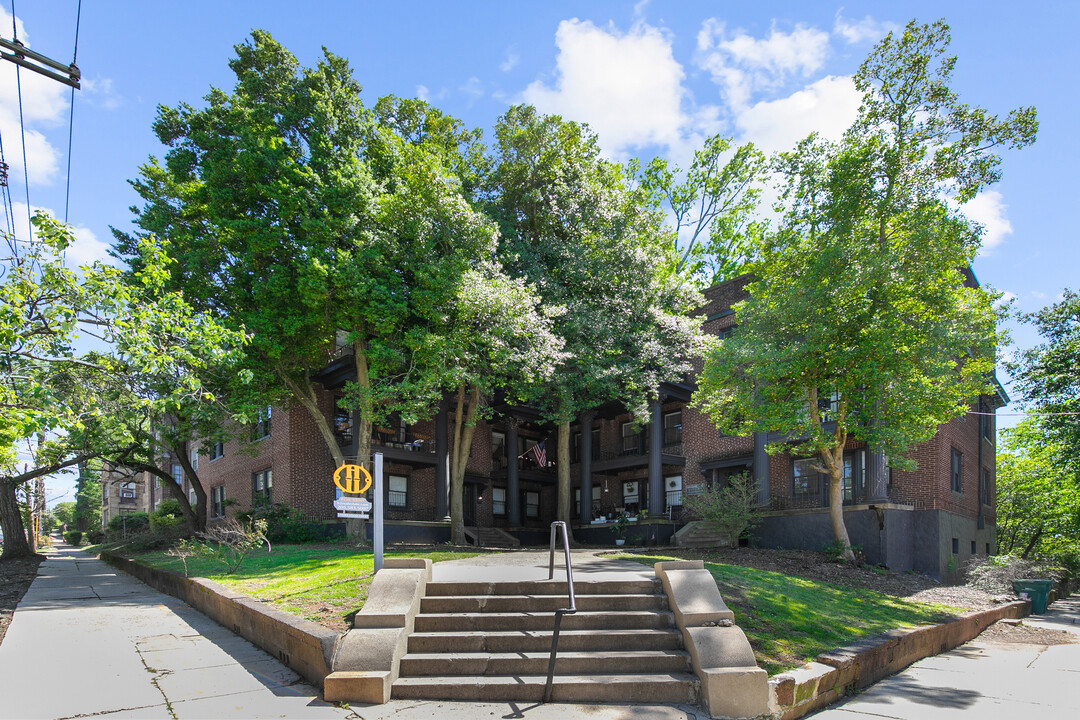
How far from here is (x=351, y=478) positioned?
322 inches

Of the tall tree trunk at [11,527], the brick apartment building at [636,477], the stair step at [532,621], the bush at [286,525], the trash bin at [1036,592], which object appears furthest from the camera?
the tall tree trunk at [11,527]

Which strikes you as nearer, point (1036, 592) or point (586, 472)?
point (1036, 592)

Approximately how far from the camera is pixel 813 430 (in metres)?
15.5

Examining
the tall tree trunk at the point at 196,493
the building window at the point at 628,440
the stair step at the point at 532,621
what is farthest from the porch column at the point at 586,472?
the stair step at the point at 532,621

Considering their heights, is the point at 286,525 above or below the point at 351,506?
below

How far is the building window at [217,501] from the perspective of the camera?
29.4 meters

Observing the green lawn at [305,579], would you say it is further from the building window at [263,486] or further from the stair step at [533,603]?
the building window at [263,486]

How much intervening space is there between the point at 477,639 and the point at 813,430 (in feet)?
38.0

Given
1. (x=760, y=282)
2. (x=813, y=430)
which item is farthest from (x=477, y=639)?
(x=760, y=282)

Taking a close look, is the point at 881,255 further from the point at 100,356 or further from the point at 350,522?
the point at 350,522

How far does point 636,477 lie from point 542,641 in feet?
72.2

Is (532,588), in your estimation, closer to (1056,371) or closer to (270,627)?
(270,627)

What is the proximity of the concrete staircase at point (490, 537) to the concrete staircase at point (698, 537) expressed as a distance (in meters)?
6.34

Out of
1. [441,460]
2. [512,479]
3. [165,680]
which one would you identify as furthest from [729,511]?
[165,680]
